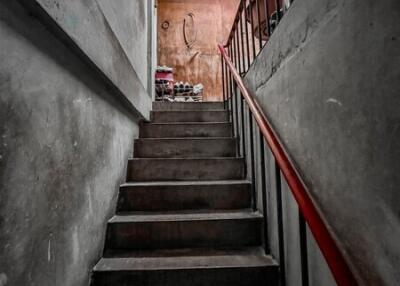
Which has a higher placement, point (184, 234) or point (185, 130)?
point (185, 130)

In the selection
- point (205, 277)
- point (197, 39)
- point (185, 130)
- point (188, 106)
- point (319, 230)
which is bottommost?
point (205, 277)

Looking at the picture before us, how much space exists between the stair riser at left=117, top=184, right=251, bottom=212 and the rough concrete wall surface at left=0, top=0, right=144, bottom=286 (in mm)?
457

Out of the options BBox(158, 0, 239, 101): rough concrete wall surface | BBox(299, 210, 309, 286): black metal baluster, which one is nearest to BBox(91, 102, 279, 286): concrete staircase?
BBox(299, 210, 309, 286): black metal baluster

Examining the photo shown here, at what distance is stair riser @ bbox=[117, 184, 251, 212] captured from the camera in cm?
194

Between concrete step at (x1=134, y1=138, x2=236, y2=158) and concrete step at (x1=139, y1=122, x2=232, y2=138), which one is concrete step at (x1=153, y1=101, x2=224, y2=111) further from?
concrete step at (x1=134, y1=138, x2=236, y2=158)

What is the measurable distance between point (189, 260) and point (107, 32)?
1380 millimetres

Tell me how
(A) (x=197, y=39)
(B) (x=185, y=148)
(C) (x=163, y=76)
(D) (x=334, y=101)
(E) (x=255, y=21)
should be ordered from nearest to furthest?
(D) (x=334, y=101)
(B) (x=185, y=148)
(E) (x=255, y=21)
(C) (x=163, y=76)
(A) (x=197, y=39)

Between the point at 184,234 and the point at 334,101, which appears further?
the point at 184,234

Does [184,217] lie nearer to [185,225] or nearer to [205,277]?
[185,225]

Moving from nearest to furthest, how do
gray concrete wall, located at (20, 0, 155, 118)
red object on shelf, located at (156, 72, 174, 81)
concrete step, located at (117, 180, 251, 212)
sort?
gray concrete wall, located at (20, 0, 155, 118)
concrete step, located at (117, 180, 251, 212)
red object on shelf, located at (156, 72, 174, 81)

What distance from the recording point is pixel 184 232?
167 cm

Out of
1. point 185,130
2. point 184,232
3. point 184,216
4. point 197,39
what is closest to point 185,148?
point 185,130

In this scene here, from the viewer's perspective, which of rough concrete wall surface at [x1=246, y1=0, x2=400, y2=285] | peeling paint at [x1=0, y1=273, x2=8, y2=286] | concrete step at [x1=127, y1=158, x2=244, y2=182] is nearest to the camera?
rough concrete wall surface at [x1=246, y1=0, x2=400, y2=285]

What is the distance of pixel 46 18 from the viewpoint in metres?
0.86
